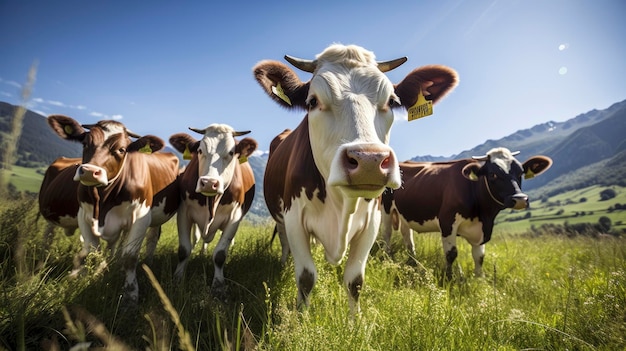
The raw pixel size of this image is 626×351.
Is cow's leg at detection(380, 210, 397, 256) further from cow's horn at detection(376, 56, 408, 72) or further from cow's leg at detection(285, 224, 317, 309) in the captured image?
cow's horn at detection(376, 56, 408, 72)

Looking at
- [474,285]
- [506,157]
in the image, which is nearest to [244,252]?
[474,285]

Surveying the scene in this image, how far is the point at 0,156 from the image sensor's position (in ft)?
4.95

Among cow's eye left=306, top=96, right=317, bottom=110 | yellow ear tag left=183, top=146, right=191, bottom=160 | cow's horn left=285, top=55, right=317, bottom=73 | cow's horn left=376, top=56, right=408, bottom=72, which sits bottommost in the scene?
yellow ear tag left=183, top=146, right=191, bottom=160

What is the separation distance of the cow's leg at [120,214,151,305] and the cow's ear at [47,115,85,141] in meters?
1.30

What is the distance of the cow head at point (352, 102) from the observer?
207 centimetres

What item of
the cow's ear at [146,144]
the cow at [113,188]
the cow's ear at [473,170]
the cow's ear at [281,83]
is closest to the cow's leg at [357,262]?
the cow's ear at [281,83]

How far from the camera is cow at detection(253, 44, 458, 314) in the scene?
2.12 meters

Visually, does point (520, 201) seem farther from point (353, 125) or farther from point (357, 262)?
point (353, 125)

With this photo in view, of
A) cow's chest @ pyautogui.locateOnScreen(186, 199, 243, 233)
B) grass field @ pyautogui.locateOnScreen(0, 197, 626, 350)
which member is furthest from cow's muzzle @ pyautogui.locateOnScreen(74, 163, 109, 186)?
cow's chest @ pyautogui.locateOnScreen(186, 199, 243, 233)

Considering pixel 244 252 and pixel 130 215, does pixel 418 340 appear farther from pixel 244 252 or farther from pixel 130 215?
pixel 244 252

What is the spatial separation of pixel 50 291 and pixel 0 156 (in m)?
1.54

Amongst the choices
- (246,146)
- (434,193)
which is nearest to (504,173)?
(434,193)

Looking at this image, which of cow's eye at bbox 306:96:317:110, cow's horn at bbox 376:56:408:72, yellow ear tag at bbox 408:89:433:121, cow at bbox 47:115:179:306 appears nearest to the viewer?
cow's eye at bbox 306:96:317:110

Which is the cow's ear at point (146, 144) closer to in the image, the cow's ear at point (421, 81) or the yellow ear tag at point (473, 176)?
the cow's ear at point (421, 81)
